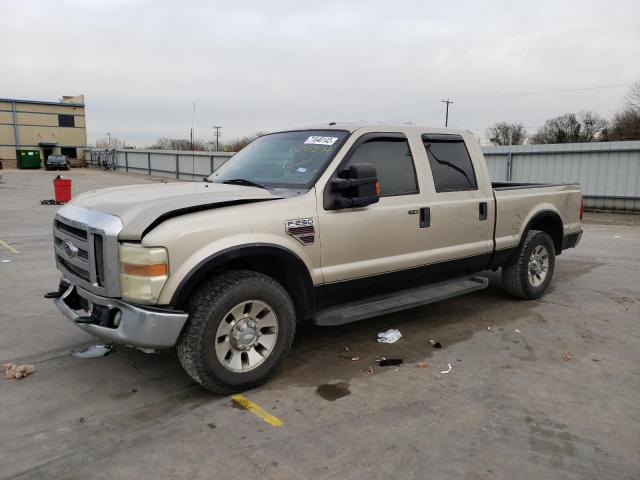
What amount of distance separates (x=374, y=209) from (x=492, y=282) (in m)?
3.48

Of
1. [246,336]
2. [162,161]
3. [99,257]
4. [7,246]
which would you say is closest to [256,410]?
[246,336]

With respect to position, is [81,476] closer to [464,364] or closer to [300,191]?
[300,191]

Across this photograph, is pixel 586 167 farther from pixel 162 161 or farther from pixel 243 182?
pixel 162 161

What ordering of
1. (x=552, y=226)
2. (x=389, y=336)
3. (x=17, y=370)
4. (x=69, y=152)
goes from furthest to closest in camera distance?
(x=69, y=152), (x=552, y=226), (x=389, y=336), (x=17, y=370)

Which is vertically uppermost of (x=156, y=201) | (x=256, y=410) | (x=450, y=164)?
(x=450, y=164)

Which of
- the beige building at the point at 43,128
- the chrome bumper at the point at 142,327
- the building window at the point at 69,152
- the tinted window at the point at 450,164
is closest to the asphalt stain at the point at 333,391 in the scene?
the chrome bumper at the point at 142,327

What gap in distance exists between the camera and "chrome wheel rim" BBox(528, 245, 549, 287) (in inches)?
241

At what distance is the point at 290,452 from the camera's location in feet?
9.62

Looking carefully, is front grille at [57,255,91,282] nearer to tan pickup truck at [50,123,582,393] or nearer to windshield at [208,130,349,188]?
tan pickup truck at [50,123,582,393]

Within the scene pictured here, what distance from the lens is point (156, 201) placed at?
3.50 metres

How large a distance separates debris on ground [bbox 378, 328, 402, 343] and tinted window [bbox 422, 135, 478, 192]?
141 cm

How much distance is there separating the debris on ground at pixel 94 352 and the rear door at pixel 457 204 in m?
2.99

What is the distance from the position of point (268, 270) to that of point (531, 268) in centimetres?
363

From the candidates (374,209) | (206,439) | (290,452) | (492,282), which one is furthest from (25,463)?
(492,282)
